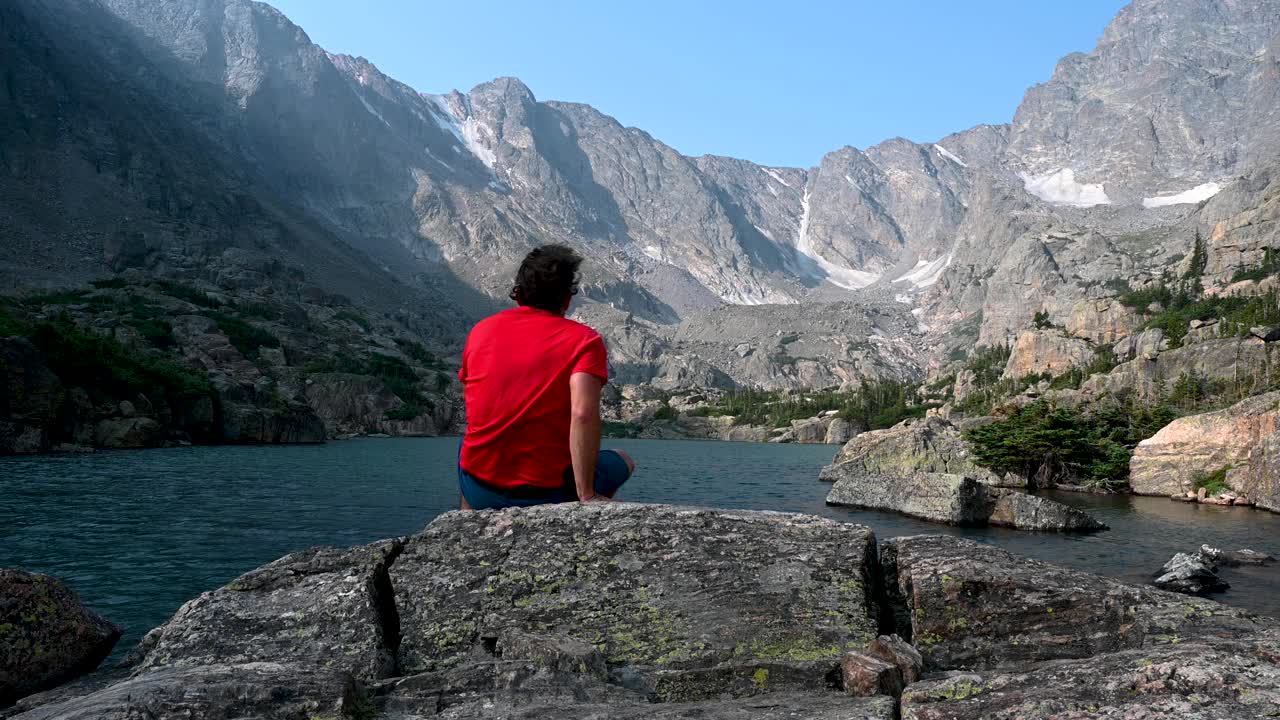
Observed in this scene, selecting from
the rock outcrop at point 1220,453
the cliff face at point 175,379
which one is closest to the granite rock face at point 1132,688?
the rock outcrop at point 1220,453

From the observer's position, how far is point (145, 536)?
27469mm

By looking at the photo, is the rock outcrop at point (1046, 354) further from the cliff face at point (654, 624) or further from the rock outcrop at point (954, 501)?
the cliff face at point (654, 624)

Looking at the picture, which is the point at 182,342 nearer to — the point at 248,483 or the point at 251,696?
the point at 248,483

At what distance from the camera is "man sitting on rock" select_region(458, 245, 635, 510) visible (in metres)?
5.52

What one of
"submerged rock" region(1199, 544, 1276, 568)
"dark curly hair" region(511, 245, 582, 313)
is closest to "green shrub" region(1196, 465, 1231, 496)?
"submerged rock" region(1199, 544, 1276, 568)

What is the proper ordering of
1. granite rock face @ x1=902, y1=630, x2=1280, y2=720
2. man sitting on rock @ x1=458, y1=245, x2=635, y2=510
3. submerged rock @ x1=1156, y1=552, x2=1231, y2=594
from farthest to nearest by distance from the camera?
submerged rock @ x1=1156, y1=552, x2=1231, y2=594 < man sitting on rock @ x1=458, y1=245, x2=635, y2=510 < granite rock face @ x1=902, y1=630, x2=1280, y2=720

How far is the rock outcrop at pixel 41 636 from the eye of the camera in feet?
18.7

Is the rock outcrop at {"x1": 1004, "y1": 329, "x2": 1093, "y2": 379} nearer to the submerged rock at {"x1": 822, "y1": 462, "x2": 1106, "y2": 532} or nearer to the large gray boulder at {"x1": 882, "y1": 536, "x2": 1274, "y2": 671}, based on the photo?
the submerged rock at {"x1": 822, "y1": 462, "x2": 1106, "y2": 532}

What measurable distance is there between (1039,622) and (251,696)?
5.35m

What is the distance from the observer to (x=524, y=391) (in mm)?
5598

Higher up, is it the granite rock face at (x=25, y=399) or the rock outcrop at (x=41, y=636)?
the rock outcrop at (x=41, y=636)

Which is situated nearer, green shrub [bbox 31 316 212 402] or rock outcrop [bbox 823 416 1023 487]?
rock outcrop [bbox 823 416 1023 487]

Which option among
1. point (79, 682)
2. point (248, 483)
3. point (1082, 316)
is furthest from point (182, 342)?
point (1082, 316)

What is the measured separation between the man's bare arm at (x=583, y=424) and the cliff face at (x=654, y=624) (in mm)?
321
